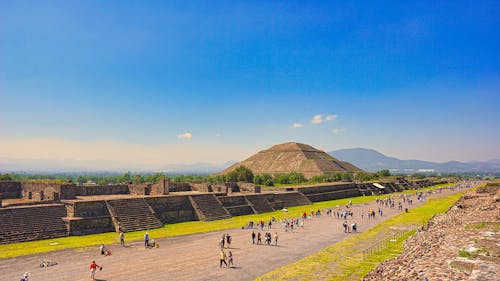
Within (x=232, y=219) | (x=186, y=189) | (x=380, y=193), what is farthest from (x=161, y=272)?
(x=380, y=193)

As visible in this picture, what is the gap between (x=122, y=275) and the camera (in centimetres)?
1491

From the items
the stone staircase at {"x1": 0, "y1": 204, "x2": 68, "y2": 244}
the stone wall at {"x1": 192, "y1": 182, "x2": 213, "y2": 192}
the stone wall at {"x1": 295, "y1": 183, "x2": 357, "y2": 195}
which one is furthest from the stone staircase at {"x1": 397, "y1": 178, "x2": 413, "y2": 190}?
the stone staircase at {"x1": 0, "y1": 204, "x2": 68, "y2": 244}

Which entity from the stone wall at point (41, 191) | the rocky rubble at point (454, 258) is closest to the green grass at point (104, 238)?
the stone wall at point (41, 191)

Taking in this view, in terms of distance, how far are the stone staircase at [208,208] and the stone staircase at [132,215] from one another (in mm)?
4506

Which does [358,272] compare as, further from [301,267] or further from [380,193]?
[380,193]

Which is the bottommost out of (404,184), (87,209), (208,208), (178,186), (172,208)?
(404,184)

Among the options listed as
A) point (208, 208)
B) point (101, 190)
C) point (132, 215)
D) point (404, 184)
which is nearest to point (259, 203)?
point (208, 208)

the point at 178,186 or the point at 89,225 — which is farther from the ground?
the point at 178,186

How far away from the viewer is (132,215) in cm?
2642

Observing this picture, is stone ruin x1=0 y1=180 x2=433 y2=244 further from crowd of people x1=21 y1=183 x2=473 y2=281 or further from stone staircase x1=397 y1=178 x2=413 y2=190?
stone staircase x1=397 y1=178 x2=413 y2=190

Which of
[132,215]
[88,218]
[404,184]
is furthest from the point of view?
[404,184]

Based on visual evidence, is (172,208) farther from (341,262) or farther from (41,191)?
(341,262)

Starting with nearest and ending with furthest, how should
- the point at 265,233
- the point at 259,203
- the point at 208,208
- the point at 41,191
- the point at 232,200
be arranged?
the point at 265,233 → the point at 41,191 → the point at 208,208 → the point at 232,200 → the point at 259,203

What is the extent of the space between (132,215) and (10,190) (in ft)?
49.6
